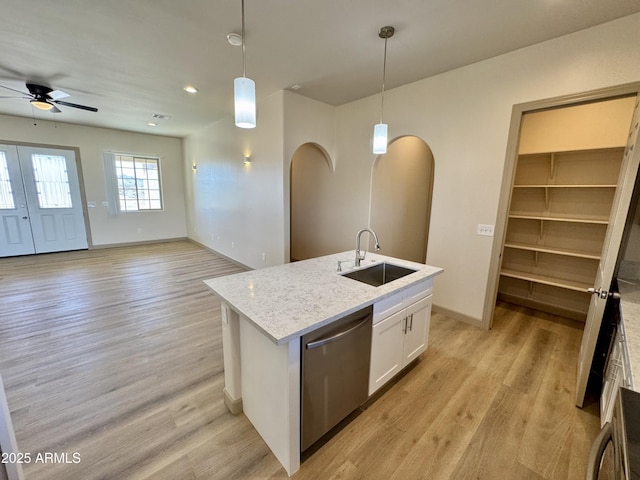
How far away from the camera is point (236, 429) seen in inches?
67.8

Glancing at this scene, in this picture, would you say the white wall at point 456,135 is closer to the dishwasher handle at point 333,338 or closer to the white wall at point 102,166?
the dishwasher handle at point 333,338

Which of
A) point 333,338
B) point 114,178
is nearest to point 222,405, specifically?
point 333,338

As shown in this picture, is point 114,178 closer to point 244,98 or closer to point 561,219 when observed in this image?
point 244,98

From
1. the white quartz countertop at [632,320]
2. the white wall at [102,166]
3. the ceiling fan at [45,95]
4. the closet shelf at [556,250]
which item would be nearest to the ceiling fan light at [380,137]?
the white quartz countertop at [632,320]

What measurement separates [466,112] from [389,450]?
Result: 3.22 m

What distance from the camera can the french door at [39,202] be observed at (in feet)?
17.9

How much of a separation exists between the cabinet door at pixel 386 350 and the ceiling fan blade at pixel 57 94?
15.8ft

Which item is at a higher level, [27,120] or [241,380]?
[27,120]

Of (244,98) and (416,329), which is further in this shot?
(416,329)

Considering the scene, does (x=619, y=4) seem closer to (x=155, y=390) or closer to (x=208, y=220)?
Answer: (x=155, y=390)

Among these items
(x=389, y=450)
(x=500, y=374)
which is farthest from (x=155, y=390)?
(x=500, y=374)

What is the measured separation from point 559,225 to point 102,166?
899cm

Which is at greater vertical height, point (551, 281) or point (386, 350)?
point (551, 281)

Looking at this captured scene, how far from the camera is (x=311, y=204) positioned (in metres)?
5.50
